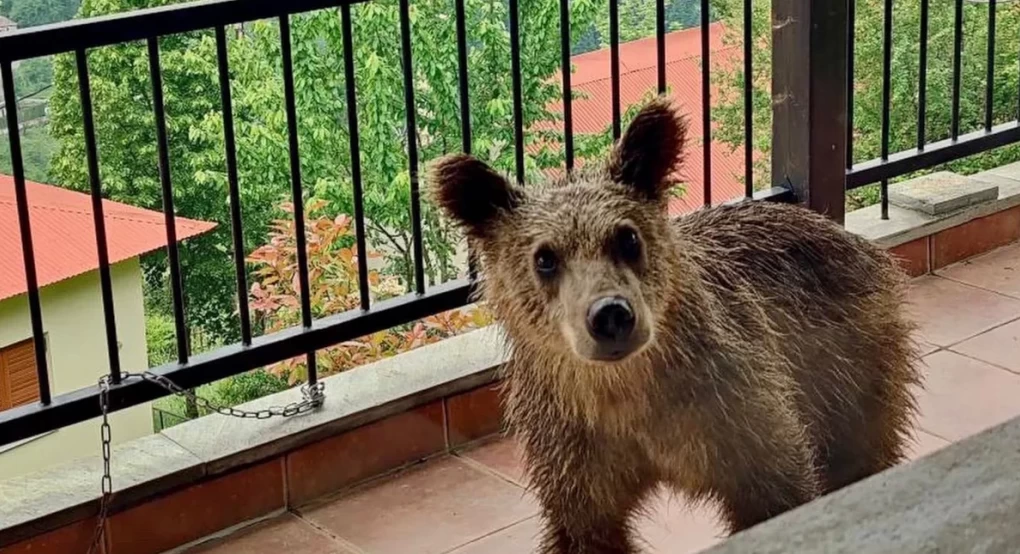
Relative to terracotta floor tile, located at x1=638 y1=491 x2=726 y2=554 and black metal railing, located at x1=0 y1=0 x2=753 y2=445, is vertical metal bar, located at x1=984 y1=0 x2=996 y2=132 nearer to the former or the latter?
black metal railing, located at x1=0 y1=0 x2=753 y2=445

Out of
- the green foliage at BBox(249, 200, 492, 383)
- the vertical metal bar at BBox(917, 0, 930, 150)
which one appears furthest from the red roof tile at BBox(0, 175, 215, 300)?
the vertical metal bar at BBox(917, 0, 930, 150)

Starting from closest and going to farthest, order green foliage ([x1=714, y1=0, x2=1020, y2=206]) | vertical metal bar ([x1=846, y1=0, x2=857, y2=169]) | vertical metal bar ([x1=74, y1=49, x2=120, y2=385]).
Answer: vertical metal bar ([x1=74, y1=49, x2=120, y2=385]) → vertical metal bar ([x1=846, y1=0, x2=857, y2=169]) → green foliage ([x1=714, y1=0, x2=1020, y2=206])

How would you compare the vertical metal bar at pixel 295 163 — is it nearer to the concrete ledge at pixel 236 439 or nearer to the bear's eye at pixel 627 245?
the concrete ledge at pixel 236 439

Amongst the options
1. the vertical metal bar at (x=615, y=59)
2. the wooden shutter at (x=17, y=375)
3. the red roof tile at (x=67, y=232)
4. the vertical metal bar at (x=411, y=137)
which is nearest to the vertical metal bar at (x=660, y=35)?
the vertical metal bar at (x=615, y=59)

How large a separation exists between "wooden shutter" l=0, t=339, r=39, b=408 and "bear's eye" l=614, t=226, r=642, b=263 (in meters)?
2.66

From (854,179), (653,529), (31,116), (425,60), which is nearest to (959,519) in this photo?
(653,529)

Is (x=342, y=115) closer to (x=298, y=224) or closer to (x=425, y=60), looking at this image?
(x=425, y=60)

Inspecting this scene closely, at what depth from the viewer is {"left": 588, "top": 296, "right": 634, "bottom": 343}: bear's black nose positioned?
2197 mm

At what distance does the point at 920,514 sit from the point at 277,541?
2.13 metres

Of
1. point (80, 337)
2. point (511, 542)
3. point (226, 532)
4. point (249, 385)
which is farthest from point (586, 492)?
point (249, 385)

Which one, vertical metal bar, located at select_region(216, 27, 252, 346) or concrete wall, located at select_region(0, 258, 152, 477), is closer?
vertical metal bar, located at select_region(216, 27, 252, 346)

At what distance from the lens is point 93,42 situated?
2.77m

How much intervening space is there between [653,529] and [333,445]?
2.35ft

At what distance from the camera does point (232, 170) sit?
9.98 ft
